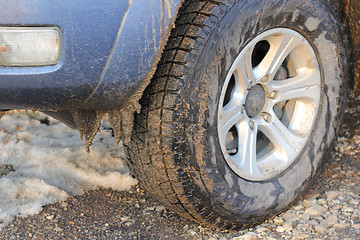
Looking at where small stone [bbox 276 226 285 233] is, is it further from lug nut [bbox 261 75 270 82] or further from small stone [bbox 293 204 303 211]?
lug nut [bbox 261 75 270 82]

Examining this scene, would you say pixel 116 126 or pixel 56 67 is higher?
pixel 56 67

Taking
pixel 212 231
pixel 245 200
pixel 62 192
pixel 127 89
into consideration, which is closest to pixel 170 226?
pixel 212 231

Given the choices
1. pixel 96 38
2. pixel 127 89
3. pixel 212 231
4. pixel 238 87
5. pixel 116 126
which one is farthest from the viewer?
pixel 212 231

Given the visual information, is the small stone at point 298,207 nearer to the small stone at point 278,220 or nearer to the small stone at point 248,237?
the small stone at point 278,220

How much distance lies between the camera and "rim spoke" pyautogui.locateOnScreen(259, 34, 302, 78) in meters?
2.13

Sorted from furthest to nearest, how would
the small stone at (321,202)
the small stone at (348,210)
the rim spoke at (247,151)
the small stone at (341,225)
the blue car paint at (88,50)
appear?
the small stone at (321,202)
the small stone at (348,210)
the small stone at (341,225)
the rim spoke at (247,151)
the blue car paint at (88,50)

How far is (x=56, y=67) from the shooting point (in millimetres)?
1582

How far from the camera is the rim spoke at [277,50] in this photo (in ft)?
7.00

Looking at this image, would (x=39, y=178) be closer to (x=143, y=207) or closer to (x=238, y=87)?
(x=143, y=207)

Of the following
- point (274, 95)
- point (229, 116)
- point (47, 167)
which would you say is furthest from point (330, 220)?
point (47, 167)

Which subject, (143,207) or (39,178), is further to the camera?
(39,178)

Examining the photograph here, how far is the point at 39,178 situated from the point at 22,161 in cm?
26

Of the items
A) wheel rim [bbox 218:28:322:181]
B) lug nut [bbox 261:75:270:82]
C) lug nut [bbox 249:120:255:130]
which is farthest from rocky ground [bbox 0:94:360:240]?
lug nut [bbox 261:75:270:82]

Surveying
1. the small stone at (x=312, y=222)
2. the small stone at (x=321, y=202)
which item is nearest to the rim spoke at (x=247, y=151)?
the small stone at (x=312, y=222)
